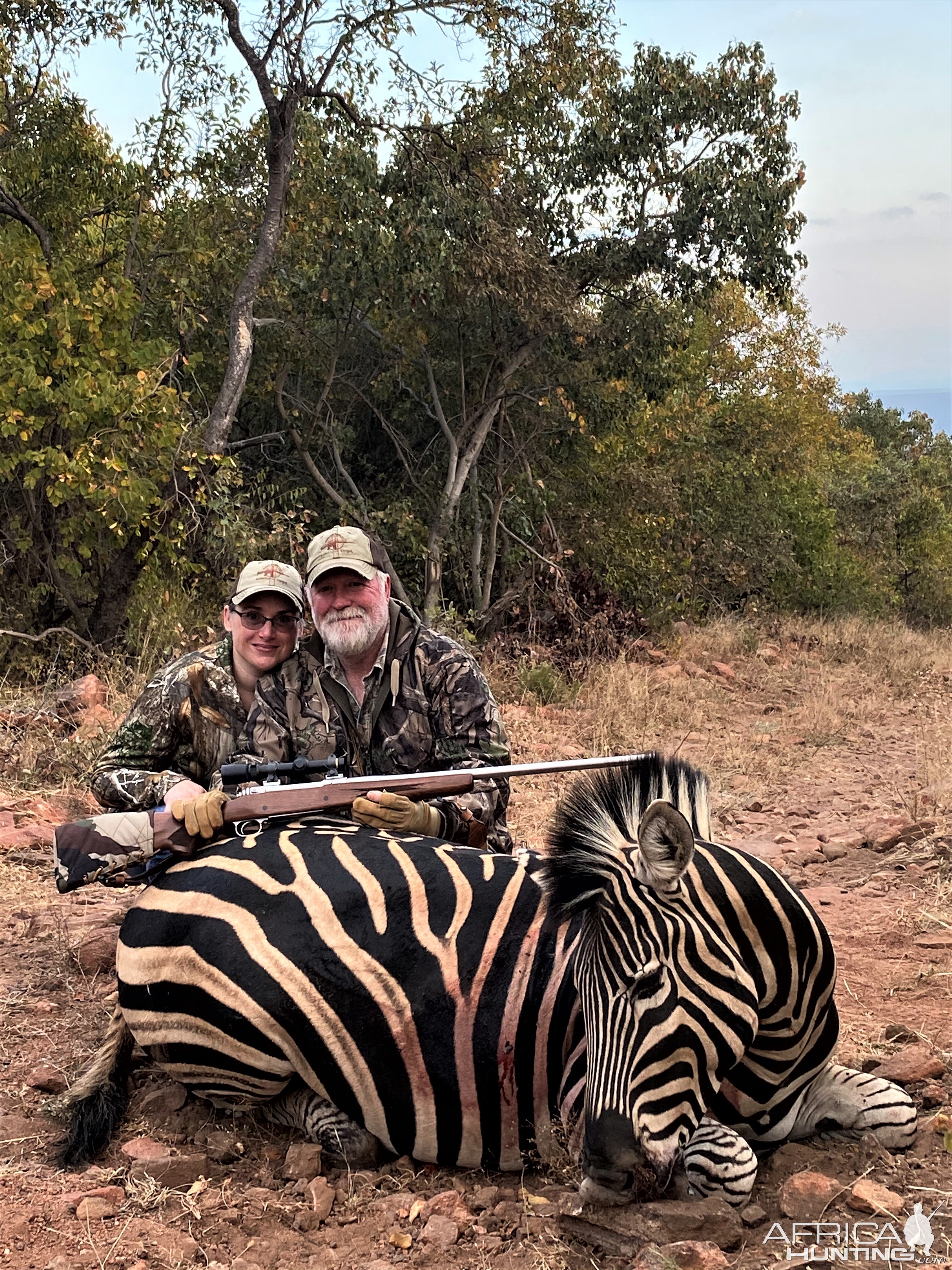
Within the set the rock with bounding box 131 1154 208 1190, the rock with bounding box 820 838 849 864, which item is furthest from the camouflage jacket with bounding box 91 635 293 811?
the rock with bounding box 820 838 849 864

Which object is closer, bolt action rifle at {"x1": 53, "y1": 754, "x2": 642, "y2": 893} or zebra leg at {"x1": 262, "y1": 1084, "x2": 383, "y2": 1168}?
zebra leg at {"x1": 262, "y1": 1084, "x2": 383, "y2": 1168}

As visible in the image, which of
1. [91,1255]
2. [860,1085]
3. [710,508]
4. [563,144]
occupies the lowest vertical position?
[91,1255]

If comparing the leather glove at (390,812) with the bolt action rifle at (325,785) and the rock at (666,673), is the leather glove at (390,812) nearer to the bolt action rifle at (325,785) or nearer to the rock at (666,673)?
the bolt action rifle at (325,785)

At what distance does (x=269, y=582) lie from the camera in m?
3.91

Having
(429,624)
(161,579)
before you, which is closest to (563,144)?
(429,624)

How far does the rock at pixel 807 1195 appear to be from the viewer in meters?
2.42

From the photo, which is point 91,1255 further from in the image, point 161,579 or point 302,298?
point 302,298

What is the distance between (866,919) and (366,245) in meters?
7.67

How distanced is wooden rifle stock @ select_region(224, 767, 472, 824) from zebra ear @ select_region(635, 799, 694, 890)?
1090 millimetres

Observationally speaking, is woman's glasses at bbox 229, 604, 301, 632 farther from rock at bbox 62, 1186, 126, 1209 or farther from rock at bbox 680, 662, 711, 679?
rock at bbox 680, 662, 711, 679

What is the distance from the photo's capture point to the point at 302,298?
432 inches

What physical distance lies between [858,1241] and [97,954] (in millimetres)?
2871

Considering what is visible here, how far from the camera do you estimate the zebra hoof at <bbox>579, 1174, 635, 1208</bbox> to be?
7.44 ft

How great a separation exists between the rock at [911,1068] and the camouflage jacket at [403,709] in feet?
4.91
